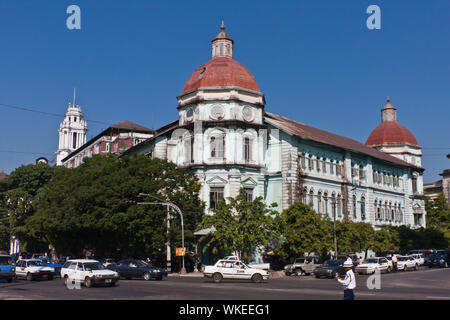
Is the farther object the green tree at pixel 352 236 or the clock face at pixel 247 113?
the clock face at pixel 247 113

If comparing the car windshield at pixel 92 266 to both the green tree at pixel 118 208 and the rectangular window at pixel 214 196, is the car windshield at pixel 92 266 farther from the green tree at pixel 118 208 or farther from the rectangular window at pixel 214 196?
the rectangular window at pixel 214 196

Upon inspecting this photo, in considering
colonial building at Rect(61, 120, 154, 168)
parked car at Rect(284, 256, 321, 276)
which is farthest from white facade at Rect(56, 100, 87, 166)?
parked car at Rect(284, 256, 321, 276)

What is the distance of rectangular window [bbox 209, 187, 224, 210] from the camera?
164ft

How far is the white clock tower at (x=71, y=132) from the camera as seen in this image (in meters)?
143

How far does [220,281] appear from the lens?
104ft

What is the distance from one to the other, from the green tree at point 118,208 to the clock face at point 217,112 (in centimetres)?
626

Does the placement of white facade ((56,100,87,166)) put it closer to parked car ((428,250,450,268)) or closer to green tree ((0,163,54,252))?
green tree ((0,163,54,252))

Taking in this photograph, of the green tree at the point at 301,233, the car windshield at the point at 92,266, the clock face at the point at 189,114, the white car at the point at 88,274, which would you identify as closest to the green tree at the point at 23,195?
the clock face at the point at 189,114

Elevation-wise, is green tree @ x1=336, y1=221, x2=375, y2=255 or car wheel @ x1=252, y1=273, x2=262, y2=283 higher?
green tree @ x1=336, y1=221, x2=375, y2=255

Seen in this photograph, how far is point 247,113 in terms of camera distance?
51438mm

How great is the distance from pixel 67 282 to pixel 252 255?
23.9 m

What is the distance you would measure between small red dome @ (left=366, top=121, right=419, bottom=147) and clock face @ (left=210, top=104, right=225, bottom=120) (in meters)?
39.9
